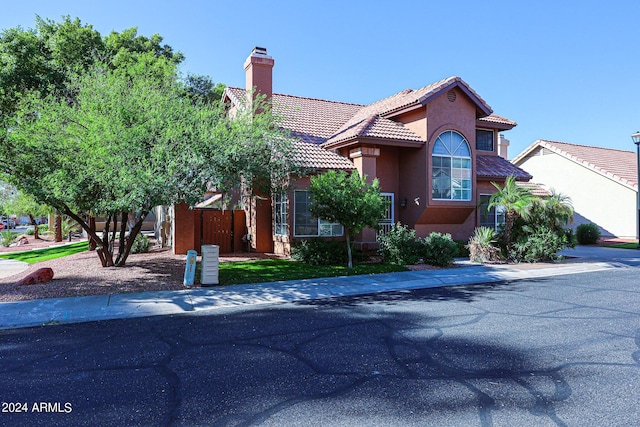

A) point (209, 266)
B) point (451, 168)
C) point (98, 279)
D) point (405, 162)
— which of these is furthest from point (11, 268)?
point (451, 168)

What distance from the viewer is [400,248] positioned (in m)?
14.0

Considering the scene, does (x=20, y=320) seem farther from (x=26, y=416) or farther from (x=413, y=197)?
(x=413, y=197)

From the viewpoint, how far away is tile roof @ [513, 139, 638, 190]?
24.5 meters

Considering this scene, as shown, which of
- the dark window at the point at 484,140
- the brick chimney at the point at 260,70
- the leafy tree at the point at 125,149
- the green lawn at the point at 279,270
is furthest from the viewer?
the dark window at the point at 484,140

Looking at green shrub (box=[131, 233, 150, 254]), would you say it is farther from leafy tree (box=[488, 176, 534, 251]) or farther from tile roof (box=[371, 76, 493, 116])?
leafy tree (box=[488, 176, 534, 251])

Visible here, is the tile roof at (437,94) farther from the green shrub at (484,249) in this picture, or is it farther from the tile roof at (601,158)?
the tile roof at (601,158)

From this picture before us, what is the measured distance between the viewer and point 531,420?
3.60 meters

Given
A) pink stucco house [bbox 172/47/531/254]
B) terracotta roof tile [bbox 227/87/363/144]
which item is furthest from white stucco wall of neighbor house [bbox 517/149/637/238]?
terracotta roof tile [bbox 227/87/363/144]

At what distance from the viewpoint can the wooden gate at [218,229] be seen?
16.6 m

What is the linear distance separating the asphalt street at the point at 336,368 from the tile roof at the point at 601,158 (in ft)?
68.3

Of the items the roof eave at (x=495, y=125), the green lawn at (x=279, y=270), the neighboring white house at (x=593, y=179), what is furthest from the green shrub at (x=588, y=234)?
the green lawn at (x=279, y=270)

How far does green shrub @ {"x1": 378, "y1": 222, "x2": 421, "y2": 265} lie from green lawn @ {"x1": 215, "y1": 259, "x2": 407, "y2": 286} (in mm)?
917

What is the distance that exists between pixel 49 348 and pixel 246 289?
460 cm

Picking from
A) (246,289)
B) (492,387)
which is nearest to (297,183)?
(246,289)
